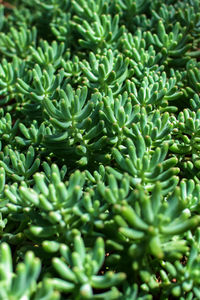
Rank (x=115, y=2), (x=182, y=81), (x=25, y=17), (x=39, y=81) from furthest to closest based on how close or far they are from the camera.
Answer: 1. (x=25, y=17)
2. (x=115, y=2)
3. (x=182, y=81)
4. (x=39, y=81)

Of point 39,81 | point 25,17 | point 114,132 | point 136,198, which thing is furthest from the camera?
point 25,17

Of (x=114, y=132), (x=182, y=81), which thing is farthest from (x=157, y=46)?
(x=114, y=132)

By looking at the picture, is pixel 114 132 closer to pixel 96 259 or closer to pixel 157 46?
pixel 96 259

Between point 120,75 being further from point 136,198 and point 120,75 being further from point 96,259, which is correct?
point 96,259

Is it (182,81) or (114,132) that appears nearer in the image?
(114,132)

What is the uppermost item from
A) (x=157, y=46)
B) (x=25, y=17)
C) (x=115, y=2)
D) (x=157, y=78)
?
(x=25, y=17)

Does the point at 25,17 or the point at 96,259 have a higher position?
the point at 25,17
